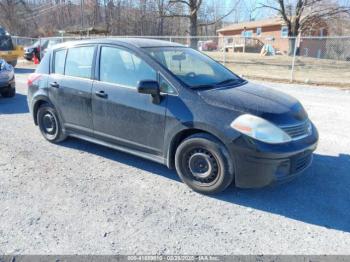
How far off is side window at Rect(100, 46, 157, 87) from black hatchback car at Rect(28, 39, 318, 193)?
13mm

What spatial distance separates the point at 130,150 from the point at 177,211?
1.22 meters

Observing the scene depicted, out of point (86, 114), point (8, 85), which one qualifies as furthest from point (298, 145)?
point (8, 85)

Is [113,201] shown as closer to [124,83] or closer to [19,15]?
[124,83]

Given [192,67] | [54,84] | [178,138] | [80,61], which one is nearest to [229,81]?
[192,67]

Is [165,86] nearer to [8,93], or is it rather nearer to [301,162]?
[301,162]

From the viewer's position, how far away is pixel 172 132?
388 centimetres

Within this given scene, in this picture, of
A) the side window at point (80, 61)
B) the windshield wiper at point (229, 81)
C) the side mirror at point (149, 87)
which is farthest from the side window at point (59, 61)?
the windshield wiper at point (229, 81)

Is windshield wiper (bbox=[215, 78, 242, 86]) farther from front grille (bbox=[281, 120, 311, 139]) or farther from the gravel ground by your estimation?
the gravel ground

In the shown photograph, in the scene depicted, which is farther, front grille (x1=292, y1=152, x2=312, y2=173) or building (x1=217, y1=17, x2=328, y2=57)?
building (x1=217, y1=17, x2=328, y2=57)

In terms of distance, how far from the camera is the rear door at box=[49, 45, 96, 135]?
470cm

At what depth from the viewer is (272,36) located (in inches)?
1650

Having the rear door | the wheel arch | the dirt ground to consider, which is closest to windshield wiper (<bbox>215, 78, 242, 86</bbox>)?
the wheel arch

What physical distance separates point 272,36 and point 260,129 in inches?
1648

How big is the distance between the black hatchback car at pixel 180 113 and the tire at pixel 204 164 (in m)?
0.01
